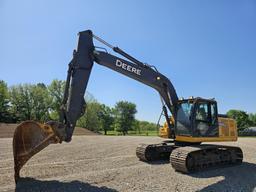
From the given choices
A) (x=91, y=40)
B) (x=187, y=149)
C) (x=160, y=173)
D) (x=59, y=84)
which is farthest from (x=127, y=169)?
(x=59, y=84)

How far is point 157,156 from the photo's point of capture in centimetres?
1125

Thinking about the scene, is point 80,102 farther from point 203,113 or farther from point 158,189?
point 203,113

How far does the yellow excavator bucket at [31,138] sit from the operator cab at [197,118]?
5.24 meters

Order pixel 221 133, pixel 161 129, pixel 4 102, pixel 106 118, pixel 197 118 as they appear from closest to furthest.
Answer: pixel 197 118 < pixel 221 133 < pixel 161 129 < pixel 4 102 < pixel 106 118

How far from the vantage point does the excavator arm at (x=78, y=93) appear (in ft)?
22.5

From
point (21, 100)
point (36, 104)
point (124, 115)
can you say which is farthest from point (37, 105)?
point (124, 115)

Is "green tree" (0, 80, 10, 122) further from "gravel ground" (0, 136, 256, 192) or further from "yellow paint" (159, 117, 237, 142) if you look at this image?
"yellow paint" (159, 117, 237, 142)

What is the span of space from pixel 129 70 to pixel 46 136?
3.93 meters

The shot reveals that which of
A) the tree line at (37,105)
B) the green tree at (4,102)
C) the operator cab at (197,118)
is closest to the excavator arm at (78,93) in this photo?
the operator cab at (197,118)

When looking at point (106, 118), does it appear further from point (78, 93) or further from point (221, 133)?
point (78, 93)

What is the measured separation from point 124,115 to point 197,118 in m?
68.9

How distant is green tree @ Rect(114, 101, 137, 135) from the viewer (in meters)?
75.8

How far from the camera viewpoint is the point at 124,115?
258 ft

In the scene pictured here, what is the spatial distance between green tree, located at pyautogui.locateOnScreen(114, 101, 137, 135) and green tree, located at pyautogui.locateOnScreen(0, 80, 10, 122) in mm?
30158
